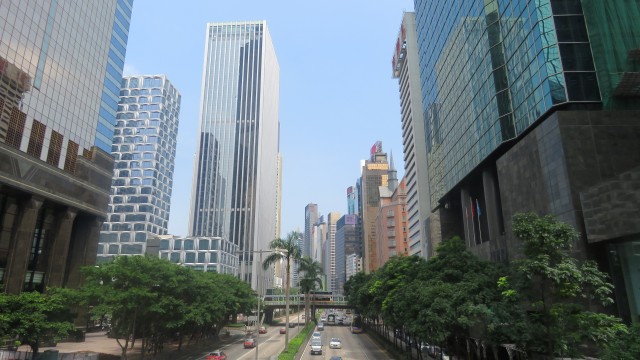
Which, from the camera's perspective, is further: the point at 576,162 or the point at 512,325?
the point at 576,162

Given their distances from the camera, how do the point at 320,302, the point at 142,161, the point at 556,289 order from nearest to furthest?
the point at 556,289 < the point at 320,302 < the point at 142,161

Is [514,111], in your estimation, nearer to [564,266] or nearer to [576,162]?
[576,162]

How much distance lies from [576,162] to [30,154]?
5837 centimetres

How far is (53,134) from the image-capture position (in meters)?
56.2

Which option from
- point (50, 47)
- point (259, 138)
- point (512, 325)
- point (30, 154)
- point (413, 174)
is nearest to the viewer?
point (512, 325)

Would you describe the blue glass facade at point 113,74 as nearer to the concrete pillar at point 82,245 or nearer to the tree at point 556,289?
the concrete pillar at point 82,245

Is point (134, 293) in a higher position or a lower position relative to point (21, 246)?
lower

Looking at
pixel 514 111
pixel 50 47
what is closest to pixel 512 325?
pixel 514 111

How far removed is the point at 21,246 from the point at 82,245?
1455cm

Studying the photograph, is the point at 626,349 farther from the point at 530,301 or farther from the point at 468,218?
the point at 468,218

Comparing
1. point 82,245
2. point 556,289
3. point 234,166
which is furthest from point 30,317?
point 234,166

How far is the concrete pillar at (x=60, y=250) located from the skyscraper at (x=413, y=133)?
78.4 metres

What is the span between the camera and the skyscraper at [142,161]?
143750 mm

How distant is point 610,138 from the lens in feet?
111
